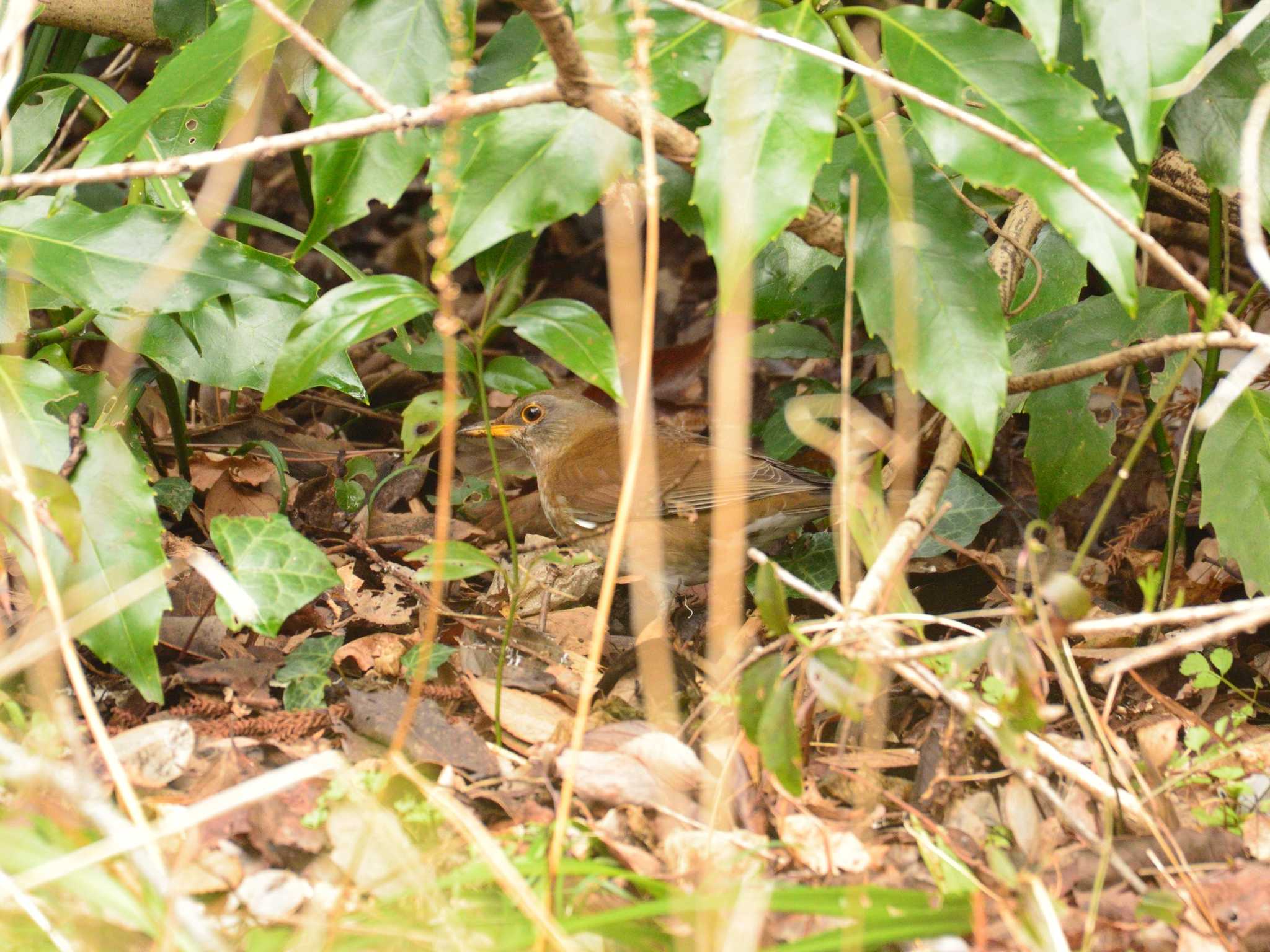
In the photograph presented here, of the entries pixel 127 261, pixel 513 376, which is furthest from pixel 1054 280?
pixel 127 261

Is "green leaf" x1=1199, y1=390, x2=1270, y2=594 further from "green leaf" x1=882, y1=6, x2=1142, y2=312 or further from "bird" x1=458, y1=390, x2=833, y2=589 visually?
"bird" x1=458, y1=390, x2=833, y2=589

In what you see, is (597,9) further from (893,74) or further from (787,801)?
(787,801)

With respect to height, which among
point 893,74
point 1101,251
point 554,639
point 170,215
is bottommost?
point 554,639

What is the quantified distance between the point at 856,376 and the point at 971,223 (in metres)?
1.54

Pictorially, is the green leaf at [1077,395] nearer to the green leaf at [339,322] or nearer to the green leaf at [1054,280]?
the green leaf at [1054,280]

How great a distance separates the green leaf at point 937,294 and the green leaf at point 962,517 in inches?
48.6

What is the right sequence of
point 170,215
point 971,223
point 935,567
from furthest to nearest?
point 935,567
point 170,215
point 971,223

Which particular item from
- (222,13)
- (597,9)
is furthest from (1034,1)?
(222,13)

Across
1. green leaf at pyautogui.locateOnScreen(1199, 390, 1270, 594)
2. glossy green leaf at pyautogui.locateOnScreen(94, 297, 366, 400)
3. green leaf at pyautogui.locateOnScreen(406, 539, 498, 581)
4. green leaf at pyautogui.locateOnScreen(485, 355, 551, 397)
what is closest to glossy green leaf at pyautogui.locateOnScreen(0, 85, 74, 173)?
glossy green leaf at pyautogui.locateOnScreen(94, 297, 366, 400)

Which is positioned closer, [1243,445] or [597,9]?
[597,9]

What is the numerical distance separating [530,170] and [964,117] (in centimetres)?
80

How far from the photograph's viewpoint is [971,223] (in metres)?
2.60

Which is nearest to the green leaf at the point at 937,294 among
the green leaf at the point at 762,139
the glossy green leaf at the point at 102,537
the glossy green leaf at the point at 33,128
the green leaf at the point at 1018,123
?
the green leaf at the point at 1018,123

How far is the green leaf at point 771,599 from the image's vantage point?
7.25ft
